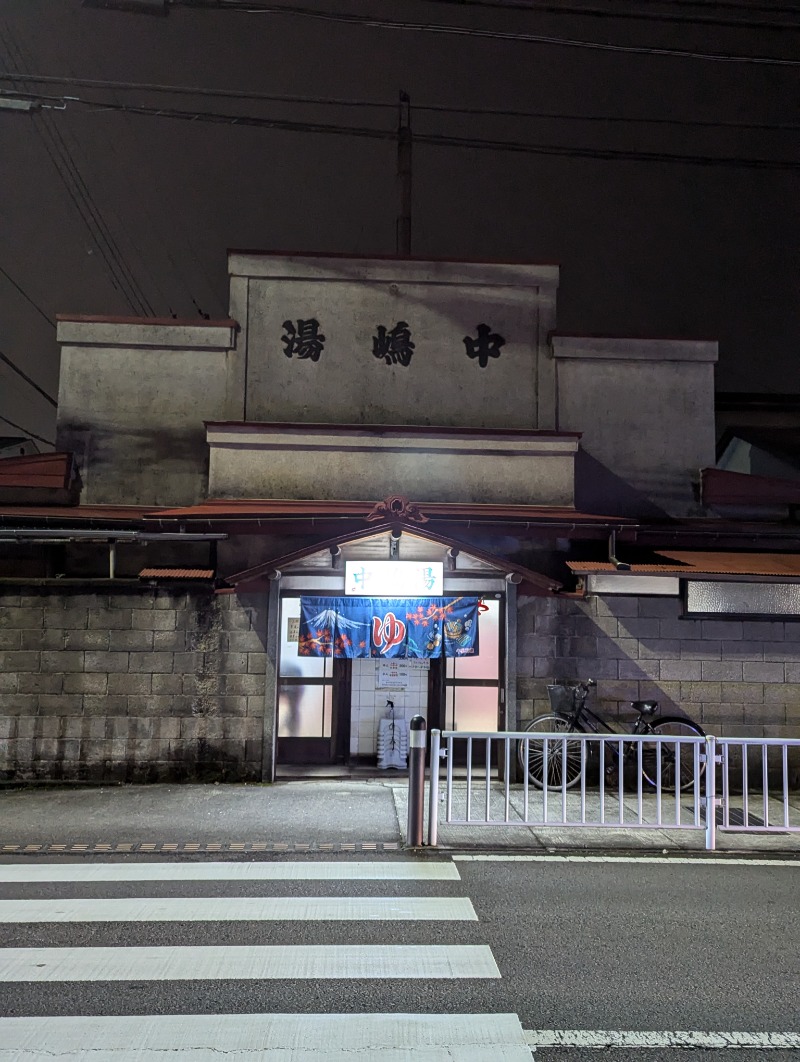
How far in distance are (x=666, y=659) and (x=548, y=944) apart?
6910mm

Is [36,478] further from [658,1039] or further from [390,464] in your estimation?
[658,1039]

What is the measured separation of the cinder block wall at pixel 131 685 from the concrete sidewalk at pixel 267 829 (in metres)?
0.71

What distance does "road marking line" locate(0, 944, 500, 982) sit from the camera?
4926 millimetres

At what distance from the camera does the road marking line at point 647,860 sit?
7484mm

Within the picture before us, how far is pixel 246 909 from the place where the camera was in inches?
240

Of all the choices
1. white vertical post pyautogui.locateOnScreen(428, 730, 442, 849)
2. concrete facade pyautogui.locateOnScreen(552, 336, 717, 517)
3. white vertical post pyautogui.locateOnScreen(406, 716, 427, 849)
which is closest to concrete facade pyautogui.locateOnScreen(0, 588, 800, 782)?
concrete facade pyautogui.locateOnScreen(552, 336, 717, 517)

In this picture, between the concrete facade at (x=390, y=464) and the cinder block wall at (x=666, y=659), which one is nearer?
the cinder block wall at (x=666, y=659)

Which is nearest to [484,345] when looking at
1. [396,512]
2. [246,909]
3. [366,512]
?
[366,512]

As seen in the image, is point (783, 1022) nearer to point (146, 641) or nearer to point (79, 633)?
point (146, 641)

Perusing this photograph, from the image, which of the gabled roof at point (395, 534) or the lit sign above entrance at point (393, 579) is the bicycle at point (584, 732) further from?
the lit sign above entrance at point (393, 579)

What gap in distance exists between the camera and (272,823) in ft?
28.7

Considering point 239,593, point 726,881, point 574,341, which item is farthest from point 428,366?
point 726,881

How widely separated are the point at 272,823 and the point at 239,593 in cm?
374

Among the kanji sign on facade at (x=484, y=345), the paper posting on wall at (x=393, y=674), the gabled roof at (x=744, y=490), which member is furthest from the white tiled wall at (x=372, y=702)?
the gabled roof at (x=744, y=490)
